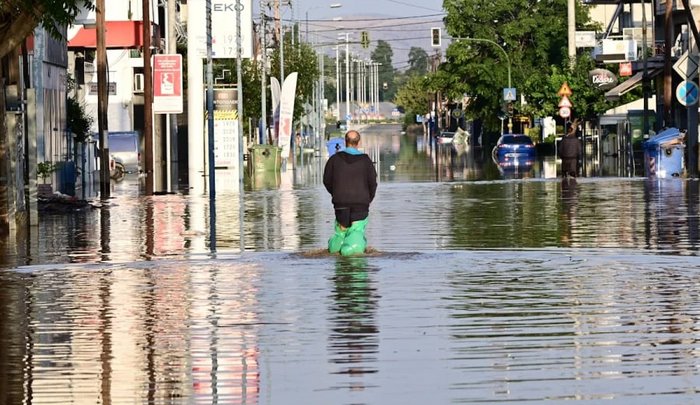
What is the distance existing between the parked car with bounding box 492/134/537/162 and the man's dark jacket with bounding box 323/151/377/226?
6239cm

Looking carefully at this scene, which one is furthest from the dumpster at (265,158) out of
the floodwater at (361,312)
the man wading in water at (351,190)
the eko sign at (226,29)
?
the man wading in water at (351,190)

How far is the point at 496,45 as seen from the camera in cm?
12494

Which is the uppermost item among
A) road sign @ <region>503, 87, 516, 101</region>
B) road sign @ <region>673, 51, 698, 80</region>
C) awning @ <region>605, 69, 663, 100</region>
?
road sign @ <region>503, 87, 516, 101</region>

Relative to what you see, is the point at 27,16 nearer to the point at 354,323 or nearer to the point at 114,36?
the point at 354,323

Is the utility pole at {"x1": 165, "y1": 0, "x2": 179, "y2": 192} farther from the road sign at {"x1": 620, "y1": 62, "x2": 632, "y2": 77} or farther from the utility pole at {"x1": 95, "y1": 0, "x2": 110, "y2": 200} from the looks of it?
the road sign at {"x1": 620, "y1": 62, "x2": 632, "y2": 77}

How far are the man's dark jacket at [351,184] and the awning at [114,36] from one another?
43585 mm

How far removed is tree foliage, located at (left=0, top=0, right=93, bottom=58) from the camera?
75.2 feet

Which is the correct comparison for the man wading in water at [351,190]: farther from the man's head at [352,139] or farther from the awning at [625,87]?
the awning at [625,87]

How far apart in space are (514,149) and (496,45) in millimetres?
40951

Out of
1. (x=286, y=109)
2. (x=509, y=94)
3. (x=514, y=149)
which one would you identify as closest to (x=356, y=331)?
(x=286, y=109)

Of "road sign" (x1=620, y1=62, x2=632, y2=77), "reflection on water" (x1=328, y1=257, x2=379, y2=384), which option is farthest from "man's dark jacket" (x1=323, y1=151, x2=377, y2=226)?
"road sign" (x1=620, y1=62, x2=632, y2=77)

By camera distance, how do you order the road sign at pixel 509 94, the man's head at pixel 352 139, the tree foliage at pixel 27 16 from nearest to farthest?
1. the man's head at pixel 352 139
2. the tree foliage at pixel 27 16
3. the road sign at pixel 509 94

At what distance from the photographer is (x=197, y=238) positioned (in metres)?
27.6

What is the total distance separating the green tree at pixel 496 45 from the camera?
126812 mm
